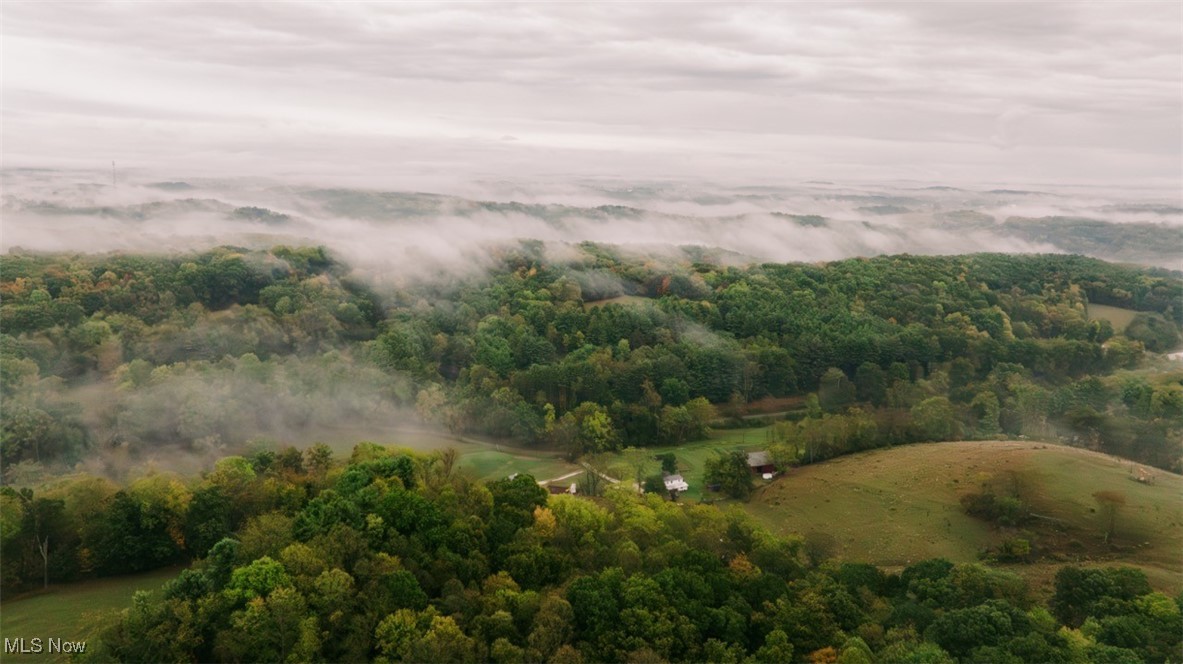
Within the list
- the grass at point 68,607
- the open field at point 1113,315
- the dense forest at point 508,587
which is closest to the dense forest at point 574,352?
the open field at point 1113,315

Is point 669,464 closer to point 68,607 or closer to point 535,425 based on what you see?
point 535,425

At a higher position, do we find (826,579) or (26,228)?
(26,228)

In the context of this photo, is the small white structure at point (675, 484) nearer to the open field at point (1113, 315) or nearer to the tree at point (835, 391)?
the tree at point (835, 391)

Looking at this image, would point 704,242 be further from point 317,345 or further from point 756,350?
point 317,345

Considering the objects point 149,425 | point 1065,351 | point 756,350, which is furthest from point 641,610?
point 1065,351

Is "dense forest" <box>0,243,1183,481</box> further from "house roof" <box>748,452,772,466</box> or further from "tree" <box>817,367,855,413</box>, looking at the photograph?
"house roof" <box>748,452,772,466</box>
